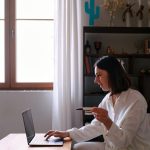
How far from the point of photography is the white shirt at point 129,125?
6.70ft

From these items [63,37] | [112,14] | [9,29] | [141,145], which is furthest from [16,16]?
[141,145]

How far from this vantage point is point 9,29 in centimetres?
408

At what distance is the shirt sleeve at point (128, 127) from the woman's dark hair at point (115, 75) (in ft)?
0.61

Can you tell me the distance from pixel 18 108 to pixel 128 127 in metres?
2.24

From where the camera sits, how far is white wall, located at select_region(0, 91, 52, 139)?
403cm

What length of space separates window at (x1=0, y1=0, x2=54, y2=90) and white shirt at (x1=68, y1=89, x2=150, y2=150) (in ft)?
6.01

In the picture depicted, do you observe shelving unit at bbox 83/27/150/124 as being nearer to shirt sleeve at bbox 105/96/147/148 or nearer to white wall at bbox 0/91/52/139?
white wall at bbox 0/91/52/139

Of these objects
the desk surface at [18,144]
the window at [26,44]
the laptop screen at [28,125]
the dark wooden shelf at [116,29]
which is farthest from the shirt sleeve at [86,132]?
the window at [26,44]

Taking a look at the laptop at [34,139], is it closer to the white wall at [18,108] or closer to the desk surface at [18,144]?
the desk surface at [18,144]

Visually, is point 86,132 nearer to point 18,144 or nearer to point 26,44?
point 18,144

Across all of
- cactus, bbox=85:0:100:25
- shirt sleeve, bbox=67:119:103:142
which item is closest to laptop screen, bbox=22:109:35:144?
shirt sleeve, bbox=67:119:103:142

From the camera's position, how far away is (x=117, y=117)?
229cm

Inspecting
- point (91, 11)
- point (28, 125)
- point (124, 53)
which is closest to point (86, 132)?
point (28, 125)

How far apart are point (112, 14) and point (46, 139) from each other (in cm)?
219
